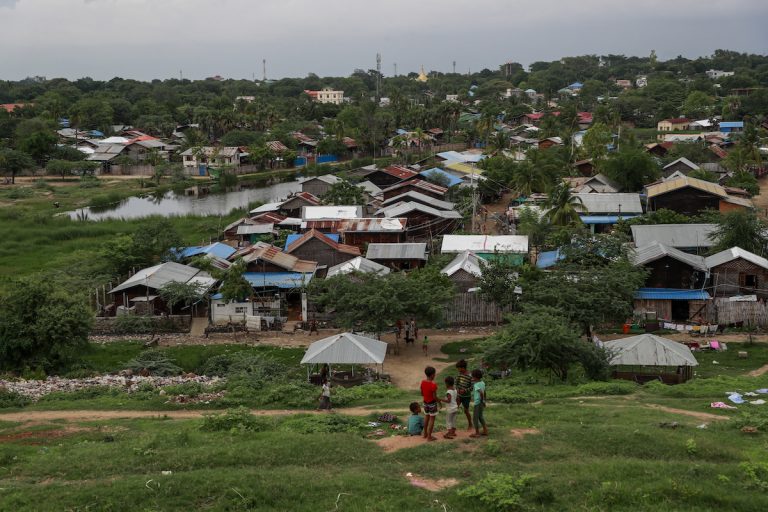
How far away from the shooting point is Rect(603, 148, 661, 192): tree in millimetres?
47281

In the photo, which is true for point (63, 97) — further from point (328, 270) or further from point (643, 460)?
point (643, 460)

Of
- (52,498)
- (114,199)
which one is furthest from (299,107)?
(52,498)

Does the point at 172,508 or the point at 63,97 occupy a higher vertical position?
the point at 63,97

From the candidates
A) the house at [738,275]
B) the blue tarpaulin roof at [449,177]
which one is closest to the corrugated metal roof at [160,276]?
the house at [738,275]

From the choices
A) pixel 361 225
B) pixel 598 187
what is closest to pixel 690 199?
pixel 598 187

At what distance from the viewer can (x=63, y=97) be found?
107 m

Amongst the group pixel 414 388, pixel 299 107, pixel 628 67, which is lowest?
pixel 414 388

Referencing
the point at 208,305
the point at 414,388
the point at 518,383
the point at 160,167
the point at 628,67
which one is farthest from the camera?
the point at 628,67

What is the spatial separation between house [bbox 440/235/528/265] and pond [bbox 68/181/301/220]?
886 inches

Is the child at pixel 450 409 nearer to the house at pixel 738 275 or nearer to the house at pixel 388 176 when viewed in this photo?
the house at pixel 738 275

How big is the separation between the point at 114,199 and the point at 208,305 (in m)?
35.1

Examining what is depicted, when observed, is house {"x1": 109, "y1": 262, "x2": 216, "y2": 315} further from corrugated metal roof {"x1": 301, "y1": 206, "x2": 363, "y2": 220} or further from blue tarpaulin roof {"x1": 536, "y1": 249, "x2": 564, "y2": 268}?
blue tarpaulin roof {"x1": 536, "y1": 249, "x2": 564, "y2": 268}

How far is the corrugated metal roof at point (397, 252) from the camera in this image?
32.0m

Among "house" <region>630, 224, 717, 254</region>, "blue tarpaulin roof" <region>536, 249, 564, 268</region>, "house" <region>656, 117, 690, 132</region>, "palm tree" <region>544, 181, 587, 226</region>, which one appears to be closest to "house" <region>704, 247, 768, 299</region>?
"house" <region>630, 224, 717, 254</region>
